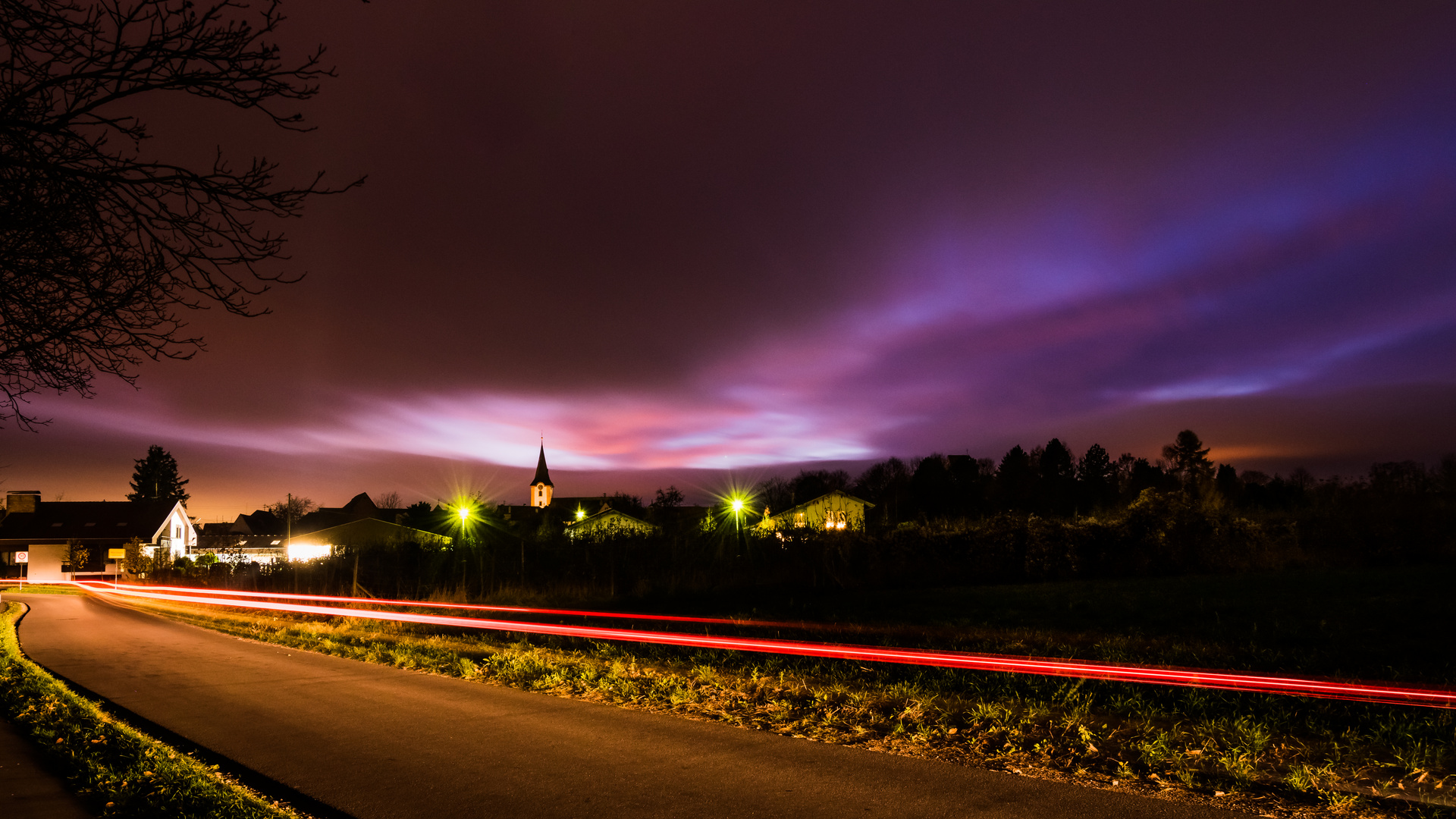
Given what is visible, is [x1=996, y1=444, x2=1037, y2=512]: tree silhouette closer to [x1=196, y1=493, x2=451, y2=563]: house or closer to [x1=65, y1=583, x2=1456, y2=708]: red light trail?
[x1=196, y1=493, x2=451, y2=563]: house

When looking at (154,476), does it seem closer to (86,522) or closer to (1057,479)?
(86,522)

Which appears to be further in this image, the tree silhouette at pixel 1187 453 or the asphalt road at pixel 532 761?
the tree silhouette at pixel 1187 453

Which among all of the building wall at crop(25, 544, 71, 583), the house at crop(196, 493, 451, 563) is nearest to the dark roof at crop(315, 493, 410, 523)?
the house at crop(196, 493, 451, 563)

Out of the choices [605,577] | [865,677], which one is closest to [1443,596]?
[865,677]

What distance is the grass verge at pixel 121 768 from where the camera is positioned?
5457 millimetres

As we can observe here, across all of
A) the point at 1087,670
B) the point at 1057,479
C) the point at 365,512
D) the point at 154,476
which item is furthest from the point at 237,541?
the point at 1087,670

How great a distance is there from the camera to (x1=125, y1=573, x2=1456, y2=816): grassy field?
225 inches

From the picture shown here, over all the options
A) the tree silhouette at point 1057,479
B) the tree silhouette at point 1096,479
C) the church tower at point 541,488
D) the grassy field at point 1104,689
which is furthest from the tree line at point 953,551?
the church tower at point 541,488

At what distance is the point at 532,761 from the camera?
6508 millimetres

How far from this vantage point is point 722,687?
364 inches

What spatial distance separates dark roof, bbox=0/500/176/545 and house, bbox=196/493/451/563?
4.92 meters

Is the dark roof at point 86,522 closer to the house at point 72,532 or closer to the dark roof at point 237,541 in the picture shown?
the house at point 72,532

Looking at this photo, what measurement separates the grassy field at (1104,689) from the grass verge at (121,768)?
382 centimetres

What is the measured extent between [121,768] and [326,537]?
6183cm
